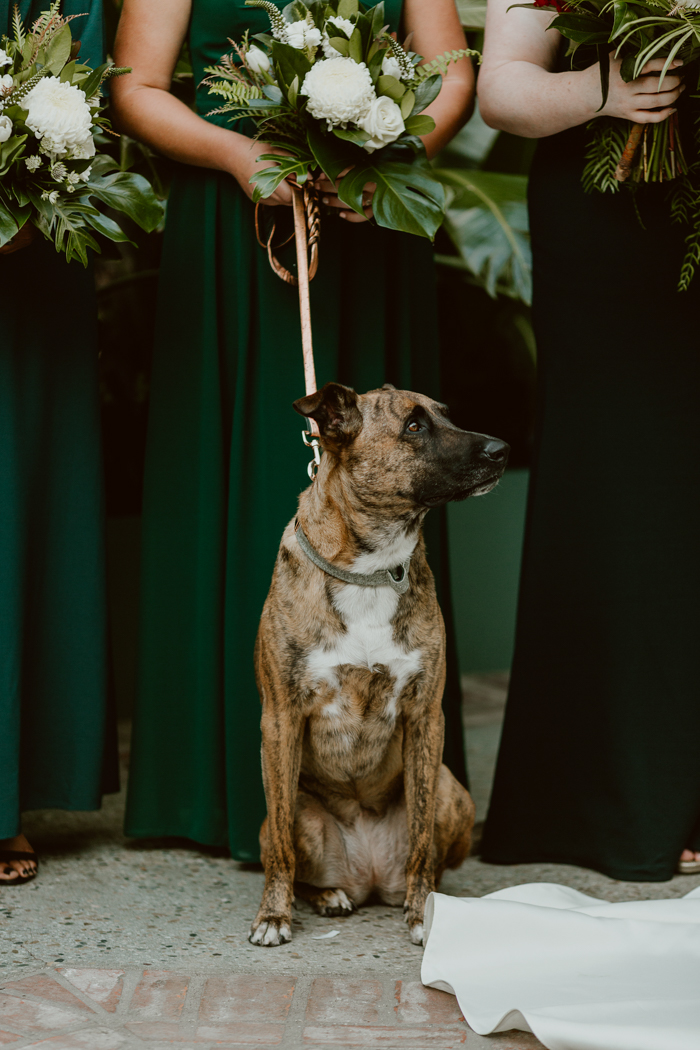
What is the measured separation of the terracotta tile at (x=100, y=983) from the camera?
202 cm

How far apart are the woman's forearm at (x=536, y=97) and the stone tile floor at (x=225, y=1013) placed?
1.94 m

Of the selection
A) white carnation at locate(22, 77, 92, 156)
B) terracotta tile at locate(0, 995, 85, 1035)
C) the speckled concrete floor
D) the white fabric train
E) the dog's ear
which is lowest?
the speckled concrete floor

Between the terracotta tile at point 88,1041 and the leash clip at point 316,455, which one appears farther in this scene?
the leash clip at point 316,455

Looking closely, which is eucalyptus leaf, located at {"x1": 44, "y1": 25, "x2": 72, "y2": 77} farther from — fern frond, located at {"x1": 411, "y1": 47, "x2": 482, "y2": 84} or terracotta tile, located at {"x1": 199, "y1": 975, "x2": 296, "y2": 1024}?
terracotta tile, located at {"x1": 199, "y1": 975, "x2": 296, "y2": 1024}

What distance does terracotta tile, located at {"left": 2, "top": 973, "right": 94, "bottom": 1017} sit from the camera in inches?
79.1

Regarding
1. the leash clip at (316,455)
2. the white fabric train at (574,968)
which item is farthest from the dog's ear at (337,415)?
the white fabric train at (574,968)

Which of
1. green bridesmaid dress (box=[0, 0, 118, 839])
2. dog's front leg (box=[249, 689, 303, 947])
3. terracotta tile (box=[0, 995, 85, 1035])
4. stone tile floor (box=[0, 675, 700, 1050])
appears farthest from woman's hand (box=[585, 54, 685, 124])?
terracotta tile (box=[0, 995, 85, 1035])

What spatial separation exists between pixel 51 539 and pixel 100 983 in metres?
1.15

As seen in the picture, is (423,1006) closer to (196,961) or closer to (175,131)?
(196,961)

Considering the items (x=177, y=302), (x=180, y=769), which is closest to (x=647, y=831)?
(x=180, y=769)

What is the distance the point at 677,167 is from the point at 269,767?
1.66 metres

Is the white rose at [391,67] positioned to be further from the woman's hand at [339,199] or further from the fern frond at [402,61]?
the woman's hand at [339,199]

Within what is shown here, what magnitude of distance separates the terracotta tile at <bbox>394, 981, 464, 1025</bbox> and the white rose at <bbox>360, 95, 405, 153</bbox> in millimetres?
1792

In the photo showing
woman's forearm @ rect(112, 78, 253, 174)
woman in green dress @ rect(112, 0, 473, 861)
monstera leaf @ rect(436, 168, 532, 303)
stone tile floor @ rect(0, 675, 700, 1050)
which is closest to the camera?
stone tile floor @ rect(0, 675, 700, 1050)
